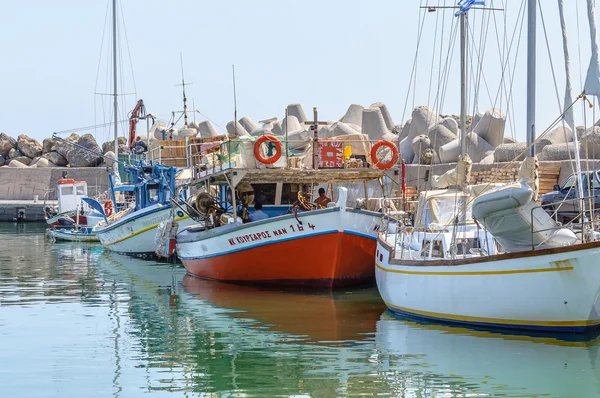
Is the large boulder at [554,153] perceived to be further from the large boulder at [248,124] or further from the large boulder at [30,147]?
the large boulder at [30,147]

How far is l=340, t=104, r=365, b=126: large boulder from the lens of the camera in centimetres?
5612

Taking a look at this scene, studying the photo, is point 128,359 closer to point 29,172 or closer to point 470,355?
point 470,355

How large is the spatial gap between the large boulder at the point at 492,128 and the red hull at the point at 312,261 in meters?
17.2

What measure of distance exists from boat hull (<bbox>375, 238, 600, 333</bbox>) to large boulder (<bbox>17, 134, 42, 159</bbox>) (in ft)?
191

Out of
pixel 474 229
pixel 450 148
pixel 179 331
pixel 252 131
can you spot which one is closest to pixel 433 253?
pixel 474 229

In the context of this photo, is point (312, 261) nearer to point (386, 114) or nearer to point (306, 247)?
point (306, 247)

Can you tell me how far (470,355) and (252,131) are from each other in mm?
47503

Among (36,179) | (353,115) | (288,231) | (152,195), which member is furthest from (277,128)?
(288,231)

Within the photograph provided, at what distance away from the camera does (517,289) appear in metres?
13.4

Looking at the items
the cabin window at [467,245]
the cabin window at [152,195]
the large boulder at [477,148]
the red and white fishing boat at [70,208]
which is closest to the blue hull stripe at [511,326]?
the cabin window at [467,245]

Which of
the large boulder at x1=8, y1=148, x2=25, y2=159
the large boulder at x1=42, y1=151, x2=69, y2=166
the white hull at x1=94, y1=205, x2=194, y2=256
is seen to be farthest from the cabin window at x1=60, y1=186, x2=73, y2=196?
the large boulder at x1=8, y1=148, x2=25, y2=159

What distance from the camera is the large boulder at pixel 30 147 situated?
69688mm

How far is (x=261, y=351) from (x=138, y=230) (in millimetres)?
17795

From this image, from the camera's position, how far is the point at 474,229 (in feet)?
54.1
